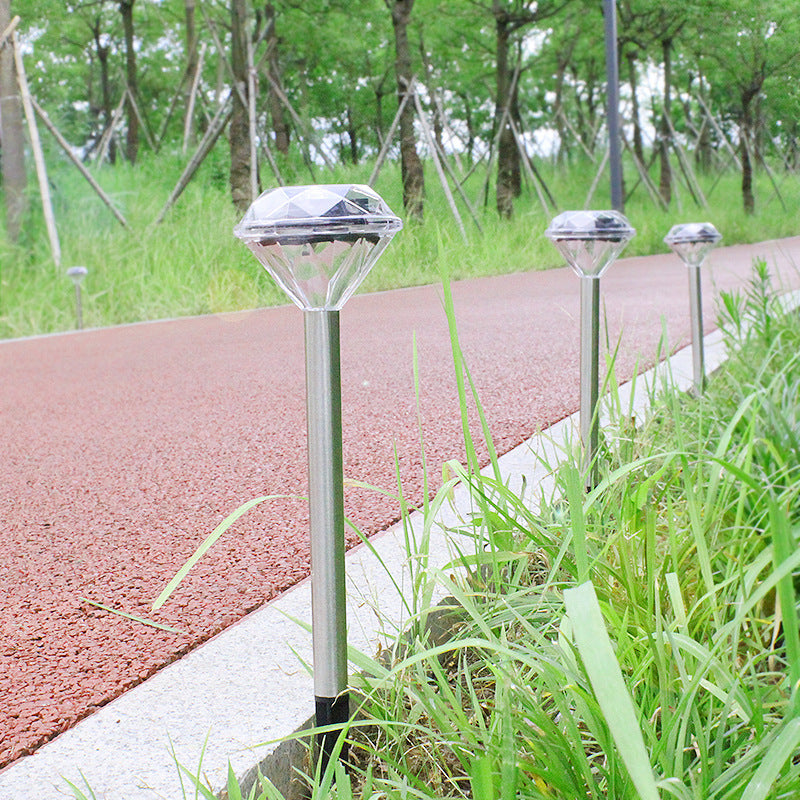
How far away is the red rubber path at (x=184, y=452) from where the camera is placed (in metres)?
1.57

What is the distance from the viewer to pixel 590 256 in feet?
7.11

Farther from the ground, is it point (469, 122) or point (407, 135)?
point (469, 122)

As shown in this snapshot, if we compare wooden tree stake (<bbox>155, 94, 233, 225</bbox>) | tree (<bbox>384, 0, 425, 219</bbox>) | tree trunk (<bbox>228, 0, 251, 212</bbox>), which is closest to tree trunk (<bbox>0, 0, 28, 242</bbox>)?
wooden tree stake (<bbox>155, 94, 233, 225</bbox>)

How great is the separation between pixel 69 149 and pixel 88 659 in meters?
9.23

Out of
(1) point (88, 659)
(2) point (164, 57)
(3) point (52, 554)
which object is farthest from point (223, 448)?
(2) point (164, 57)

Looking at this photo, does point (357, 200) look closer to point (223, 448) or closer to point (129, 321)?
point (223, 448)

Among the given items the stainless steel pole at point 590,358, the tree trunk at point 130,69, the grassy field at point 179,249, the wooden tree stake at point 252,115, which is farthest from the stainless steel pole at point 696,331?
the tree trunk at point 130,69

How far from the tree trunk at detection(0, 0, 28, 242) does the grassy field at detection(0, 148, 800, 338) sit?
8.8 inches

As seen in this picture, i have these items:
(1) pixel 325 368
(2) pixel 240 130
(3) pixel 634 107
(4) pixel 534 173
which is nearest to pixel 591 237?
(1) pixel 325 368

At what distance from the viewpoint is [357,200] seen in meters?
1.11

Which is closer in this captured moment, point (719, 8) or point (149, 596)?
point (149, 596)

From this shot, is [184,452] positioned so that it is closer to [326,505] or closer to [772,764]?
[326,505]

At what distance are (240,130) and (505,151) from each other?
5.24 meters

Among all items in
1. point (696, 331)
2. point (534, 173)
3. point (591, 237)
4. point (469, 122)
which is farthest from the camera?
point (469, 122)
